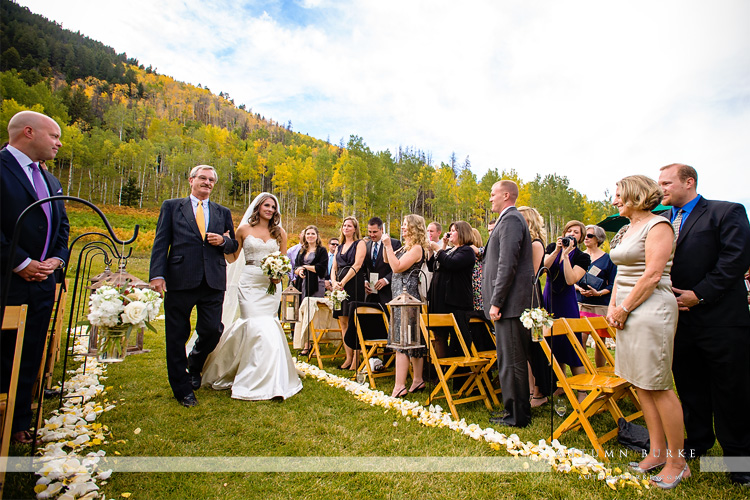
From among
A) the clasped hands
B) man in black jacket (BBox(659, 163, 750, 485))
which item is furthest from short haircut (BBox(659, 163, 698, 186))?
the clasped hands

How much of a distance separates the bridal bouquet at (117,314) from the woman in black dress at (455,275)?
11.3 feet

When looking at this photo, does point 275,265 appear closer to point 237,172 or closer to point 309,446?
point 309,446

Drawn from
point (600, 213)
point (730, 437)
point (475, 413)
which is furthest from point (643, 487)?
point (600, 213)

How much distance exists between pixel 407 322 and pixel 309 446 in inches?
65.0

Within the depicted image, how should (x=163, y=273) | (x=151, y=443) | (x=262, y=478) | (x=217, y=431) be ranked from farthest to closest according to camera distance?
(x=163, y=273) → (x=217, y=431) → (x=151, y=443) → (x=262, y=478)

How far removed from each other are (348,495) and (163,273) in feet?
10.2

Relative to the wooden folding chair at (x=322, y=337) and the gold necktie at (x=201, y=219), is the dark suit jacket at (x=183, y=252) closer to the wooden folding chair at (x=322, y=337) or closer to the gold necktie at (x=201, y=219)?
the gold necktie at (x=201, y=219)

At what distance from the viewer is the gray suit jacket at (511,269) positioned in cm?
410

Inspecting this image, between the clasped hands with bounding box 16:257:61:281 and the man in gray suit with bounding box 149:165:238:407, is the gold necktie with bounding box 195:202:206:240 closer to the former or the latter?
the man in gray suit with bounding box 149:165:238:407

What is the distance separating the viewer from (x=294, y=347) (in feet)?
27.6

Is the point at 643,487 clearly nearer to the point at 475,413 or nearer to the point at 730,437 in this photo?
the point at 730,437

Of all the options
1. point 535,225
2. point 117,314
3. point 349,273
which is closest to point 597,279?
point 535,225

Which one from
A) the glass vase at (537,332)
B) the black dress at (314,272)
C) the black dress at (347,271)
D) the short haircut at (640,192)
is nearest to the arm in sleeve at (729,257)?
the short haircut at (640,192)

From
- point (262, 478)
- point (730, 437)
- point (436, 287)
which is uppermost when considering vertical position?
point (436, 287)
